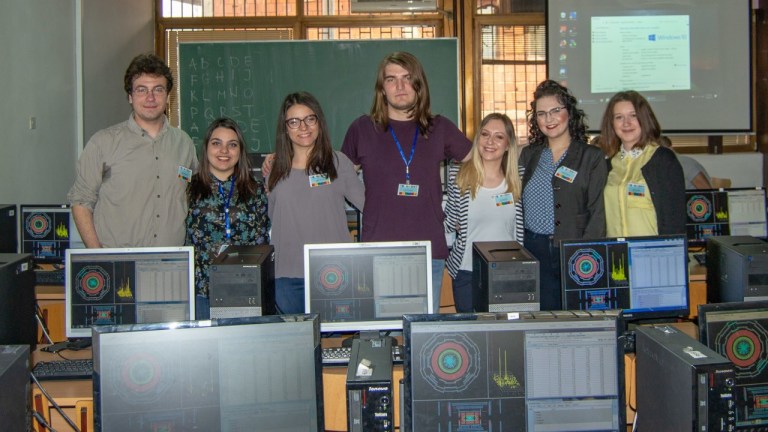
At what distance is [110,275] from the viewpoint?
8.47ft

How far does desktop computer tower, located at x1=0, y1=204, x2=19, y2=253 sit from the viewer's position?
350 centimetres

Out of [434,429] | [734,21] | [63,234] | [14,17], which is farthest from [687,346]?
[734,21]

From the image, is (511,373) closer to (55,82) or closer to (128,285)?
(128,285)

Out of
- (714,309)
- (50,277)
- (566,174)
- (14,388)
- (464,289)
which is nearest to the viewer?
(14,388)

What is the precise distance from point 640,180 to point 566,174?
0.35 m

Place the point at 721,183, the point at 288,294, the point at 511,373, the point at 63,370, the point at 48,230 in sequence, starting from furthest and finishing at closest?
the point at 721,183, the point at 48,230, the point at 288,294, the point at 63,370, the point at 511,373

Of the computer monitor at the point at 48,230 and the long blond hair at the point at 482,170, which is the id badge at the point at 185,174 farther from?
the computer monitor at the point at 48,230

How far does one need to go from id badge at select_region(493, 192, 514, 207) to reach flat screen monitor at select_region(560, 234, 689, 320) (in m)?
0.54

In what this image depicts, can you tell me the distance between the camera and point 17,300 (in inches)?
90.1

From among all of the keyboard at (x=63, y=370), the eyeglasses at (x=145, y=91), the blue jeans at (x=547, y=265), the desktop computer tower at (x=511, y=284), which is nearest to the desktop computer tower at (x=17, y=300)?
the keyboard at (x=63, y=370)

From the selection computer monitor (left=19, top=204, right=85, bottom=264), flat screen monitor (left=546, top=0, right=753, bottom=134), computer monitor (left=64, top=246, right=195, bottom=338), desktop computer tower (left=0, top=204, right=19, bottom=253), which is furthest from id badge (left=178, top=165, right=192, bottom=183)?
flat screen monitor (left=546, top=0, right=753, bottom=134)

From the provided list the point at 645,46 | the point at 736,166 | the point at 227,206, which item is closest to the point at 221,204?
the point at 227,206

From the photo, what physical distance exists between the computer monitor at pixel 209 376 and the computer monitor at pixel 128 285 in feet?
2.62

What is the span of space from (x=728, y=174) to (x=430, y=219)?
14.2 feet
